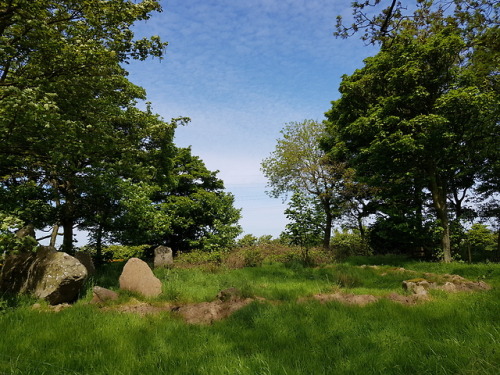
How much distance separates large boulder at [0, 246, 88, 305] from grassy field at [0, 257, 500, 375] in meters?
0.64

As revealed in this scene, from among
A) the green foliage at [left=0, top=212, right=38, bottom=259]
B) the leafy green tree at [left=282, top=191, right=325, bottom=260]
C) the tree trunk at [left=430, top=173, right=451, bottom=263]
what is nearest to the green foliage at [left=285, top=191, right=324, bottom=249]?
the leafy green tree at [left=282, top=191, right=325, bottom=260]

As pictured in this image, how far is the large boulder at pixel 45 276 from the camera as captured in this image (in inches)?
329

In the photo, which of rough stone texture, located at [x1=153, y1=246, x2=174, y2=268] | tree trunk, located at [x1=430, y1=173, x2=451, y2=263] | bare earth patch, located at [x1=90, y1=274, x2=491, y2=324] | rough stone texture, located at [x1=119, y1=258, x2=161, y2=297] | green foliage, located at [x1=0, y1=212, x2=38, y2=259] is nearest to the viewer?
green foliage, located at [x1=0, y1=212, x2=38, y2=259]

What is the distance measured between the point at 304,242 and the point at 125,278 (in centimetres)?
1147

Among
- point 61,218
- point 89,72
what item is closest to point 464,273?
point 89,72

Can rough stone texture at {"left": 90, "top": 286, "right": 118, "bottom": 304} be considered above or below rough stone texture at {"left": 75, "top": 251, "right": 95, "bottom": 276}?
below

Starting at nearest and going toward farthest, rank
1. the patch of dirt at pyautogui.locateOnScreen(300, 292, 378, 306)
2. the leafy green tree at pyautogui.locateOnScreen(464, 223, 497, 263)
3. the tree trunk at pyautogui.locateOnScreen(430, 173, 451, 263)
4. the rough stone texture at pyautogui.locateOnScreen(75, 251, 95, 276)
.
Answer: the patch of dirt at pyautogui.locateOnScreen(300, 292, 378, 306)
the rough stone texture at pyautogui.locateOnScreen(75, 251, 95, 276)
the tree trunk at pyautogui.locateOnScreen(430, 173, 451, 263)
the leafy green tree at pyautogui.locateOnScreen(464, 223, 497, 263)

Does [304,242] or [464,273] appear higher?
[304,242]

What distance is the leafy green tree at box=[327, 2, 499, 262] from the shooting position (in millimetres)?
14969

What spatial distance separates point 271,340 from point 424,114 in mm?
17192

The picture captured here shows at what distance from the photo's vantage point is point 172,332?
5.90m

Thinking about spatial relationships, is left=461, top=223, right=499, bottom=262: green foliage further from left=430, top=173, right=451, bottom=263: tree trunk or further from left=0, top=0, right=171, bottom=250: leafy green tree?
left=0, top=0, right=171, bottom=250: leafy green tree

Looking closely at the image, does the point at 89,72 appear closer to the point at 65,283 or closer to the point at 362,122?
the point at 65,283

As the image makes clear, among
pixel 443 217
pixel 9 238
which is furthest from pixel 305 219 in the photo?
pixel 9 238
